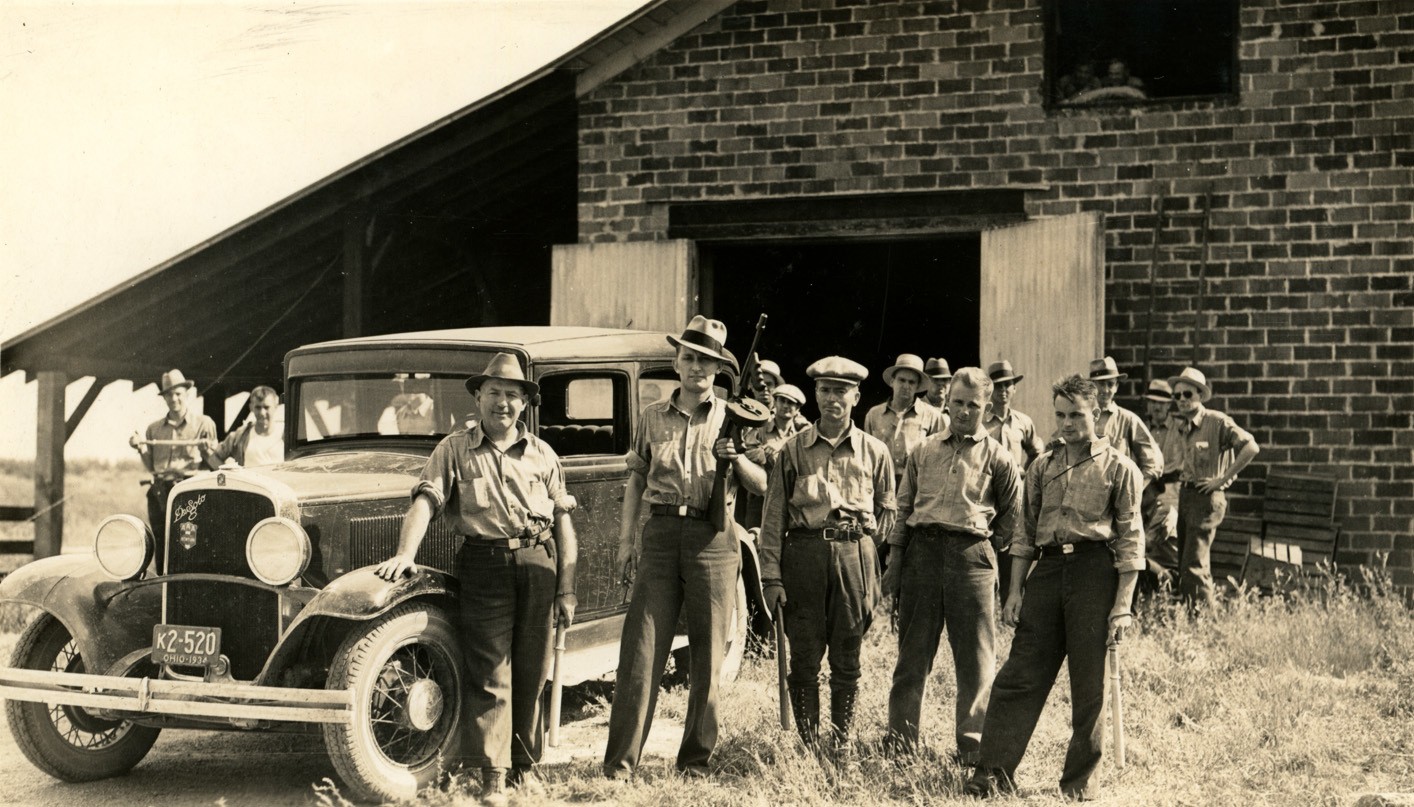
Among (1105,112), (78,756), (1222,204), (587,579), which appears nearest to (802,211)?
(1105,112)

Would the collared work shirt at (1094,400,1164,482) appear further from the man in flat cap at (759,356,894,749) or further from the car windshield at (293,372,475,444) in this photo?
the car windshield at (293,372,475,444)

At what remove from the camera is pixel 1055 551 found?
18.1ft

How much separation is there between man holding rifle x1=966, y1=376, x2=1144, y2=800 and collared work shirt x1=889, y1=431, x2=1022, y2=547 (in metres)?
0.30

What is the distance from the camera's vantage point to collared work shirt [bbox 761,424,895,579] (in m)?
5.86

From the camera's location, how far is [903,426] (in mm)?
9180

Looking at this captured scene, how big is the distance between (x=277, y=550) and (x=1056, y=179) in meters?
6.76

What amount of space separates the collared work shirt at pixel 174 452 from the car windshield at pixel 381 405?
4927mm

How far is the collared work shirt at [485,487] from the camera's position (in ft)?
18.2

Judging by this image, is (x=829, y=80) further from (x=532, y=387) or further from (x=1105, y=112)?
(x=532, y=387)

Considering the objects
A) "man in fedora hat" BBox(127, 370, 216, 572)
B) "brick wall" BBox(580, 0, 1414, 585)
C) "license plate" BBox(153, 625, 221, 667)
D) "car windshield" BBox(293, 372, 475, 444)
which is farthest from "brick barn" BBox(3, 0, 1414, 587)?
"license plate" BBox(153, 625, 221, 667)

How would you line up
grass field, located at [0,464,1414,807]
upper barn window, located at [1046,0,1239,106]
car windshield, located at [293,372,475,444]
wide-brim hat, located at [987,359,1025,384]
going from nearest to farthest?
grass field, located at [0,464,1414,807] < car windshield, located at [293,372,475,444] < wide-brim hat, located at [987,359,1025,384] < upper barn window, located at [1046,0,1239,106]

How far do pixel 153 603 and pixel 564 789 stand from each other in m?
2.00

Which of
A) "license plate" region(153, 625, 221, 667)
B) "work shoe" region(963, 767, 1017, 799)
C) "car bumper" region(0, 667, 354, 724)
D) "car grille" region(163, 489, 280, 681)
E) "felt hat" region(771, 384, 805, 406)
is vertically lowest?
"work shoe" region(963, 767, 1017, 799)

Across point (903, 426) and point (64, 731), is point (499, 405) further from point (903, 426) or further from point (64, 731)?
point (903, 426)
